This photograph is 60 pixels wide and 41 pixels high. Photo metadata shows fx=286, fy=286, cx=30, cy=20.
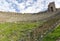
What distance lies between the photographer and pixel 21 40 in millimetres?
81188

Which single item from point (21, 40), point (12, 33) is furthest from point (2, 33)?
point (21, 40)

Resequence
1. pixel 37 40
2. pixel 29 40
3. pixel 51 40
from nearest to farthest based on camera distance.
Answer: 1. pixel 51 40
2. pixel 37 40
3. pixel 29 40

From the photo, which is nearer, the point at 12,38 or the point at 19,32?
the point at 12,38

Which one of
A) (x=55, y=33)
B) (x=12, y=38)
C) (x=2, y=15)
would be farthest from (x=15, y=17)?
(x=55, y=33)

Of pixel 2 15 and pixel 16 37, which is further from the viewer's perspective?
pixel 2 15

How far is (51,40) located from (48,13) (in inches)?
3238

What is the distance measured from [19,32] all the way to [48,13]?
51.1 m

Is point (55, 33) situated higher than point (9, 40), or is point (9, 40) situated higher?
point (55, 33)

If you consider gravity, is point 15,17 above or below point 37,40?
below

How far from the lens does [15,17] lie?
14950cm

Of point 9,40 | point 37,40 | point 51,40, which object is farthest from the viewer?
point 9,40

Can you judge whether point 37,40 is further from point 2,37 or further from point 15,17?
point 15,17

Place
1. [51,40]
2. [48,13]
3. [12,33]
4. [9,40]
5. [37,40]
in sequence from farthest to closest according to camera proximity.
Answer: [48,13] < [12,33] < [9,40] < [37,40] < [51,40]

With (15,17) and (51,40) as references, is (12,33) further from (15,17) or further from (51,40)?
(15,17)
